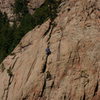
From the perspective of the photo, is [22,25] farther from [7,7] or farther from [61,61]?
[61,61]

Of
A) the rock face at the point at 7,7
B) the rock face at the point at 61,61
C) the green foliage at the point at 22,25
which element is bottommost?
the rock face at the point at 61,61

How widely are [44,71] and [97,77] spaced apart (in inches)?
299

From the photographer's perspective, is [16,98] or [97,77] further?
[16,98]

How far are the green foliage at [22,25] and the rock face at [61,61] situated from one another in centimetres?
442

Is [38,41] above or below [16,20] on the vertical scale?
below

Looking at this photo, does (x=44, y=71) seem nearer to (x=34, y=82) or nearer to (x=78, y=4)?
(x=34, y=82)

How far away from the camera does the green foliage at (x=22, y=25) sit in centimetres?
5731

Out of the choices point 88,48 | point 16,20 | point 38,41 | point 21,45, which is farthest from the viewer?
point 16,20

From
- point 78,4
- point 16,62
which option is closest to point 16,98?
point 16,62

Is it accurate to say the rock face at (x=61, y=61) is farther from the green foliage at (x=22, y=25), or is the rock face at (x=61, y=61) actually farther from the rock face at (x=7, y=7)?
the rock face at (x=7, y=7)

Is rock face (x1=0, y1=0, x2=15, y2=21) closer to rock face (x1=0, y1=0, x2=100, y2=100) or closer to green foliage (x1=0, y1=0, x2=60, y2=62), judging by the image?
green foliage (x1=0, y1=0, x2=60, y2=62)

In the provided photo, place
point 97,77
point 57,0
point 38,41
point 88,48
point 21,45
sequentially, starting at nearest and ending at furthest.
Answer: point 97,77
point 88,48
point 38,41
point 21,45
point 57,0

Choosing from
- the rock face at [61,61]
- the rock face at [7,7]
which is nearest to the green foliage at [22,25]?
the rock face at [7,7]

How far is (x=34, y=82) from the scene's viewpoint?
4403 cm
